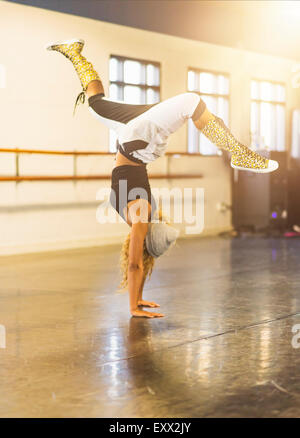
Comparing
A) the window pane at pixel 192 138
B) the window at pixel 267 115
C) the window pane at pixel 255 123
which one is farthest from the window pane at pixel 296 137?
the window pane at pixel 192 138

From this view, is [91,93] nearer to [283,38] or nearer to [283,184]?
[283,184]

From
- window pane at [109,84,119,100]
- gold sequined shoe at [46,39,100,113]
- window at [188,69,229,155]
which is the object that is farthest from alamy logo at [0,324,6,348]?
window at [188,69,229,155]

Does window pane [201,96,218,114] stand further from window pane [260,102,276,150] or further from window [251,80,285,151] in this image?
window pane [260,102,276,150]

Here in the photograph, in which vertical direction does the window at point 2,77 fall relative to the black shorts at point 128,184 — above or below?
above

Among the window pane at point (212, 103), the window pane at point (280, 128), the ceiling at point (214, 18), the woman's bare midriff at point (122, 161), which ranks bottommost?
the woman's bare midriff at point (122, 161)

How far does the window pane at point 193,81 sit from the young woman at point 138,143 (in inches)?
226

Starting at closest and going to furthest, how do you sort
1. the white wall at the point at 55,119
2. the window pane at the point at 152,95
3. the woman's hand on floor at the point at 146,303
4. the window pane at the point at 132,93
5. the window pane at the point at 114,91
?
the woman's hand on floor at the point at 146,303 → the white wall at the point at 55,119 → the window pane at the point at 114,91 → the window pane at the point at 132,93 → the window pane at the point at 152,95

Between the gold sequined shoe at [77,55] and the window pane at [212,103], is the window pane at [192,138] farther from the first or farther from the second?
the gold sequined shoe at [77,55]

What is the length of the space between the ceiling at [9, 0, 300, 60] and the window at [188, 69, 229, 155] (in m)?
0.47

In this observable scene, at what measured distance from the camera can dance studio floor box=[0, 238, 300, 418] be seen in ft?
8.24

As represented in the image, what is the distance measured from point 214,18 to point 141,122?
656 centimetres

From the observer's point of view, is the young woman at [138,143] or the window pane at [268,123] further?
the window pane at [268,123]

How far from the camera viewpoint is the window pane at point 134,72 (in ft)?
28.9

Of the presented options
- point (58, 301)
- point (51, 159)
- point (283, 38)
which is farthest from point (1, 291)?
point (283, 38)
